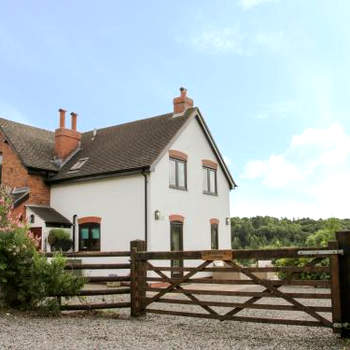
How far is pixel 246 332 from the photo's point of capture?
7266mm

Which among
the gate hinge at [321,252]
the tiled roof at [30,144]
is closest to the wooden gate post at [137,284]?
the gate hinge at [321,252]

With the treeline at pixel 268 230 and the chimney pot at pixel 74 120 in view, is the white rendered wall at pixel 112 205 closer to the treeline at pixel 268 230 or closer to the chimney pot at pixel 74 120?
the chimney pot at pixel 74 120

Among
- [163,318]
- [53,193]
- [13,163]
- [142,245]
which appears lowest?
[163,318]

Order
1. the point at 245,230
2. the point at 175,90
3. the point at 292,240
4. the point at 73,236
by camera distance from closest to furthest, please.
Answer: the point at 73,236
the point at 175,90
the point at 292,240
the point at 245,230

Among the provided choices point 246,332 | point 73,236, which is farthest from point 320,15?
point 73,236

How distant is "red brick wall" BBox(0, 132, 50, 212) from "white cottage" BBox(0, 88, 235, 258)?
0.04 meters

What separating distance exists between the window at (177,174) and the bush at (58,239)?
468 cm

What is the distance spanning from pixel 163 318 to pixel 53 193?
12010 mm

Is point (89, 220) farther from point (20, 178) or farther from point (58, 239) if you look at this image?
point (20, 178)

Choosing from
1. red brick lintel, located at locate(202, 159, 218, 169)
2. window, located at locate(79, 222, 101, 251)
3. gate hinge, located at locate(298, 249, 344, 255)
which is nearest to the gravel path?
gate hinge, located at locate(298, 249, 344, 255)

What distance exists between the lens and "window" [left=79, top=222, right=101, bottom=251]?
58.2 ft

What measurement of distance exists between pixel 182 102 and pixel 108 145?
3921mm

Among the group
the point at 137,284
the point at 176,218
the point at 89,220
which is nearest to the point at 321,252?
the point at 137,284

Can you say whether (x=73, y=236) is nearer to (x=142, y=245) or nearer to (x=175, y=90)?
(x=175, y=90)
